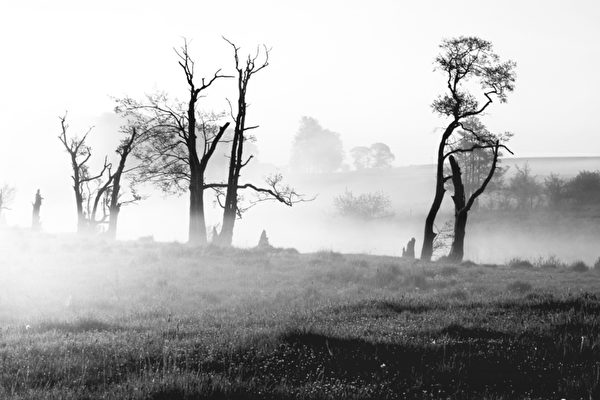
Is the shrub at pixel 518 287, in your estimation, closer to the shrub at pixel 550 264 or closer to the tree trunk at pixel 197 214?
the shrub at pixel 550 264

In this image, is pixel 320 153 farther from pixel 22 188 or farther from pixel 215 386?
pixel 215 386

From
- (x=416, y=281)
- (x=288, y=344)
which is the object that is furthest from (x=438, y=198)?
(x=288, y=344)

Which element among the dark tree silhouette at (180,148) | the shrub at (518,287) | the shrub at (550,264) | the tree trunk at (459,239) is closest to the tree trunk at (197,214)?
the dark tree silhouette at (180,148)

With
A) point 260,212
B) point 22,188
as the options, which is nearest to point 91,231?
point 260,212

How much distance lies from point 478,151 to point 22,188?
322 ft

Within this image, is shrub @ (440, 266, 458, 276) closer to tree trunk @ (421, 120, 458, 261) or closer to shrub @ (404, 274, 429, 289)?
shrub @ (404, 274, 429, 289)

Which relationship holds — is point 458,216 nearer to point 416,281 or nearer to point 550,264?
point 550,264

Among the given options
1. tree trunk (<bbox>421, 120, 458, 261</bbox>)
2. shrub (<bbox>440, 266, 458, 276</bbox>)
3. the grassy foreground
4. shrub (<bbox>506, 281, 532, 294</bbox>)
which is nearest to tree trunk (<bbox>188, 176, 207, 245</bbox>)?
tree trunk (<bbox>421, 120, 458, 261</bbox>)

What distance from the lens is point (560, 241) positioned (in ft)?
177

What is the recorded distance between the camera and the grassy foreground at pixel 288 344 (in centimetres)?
534

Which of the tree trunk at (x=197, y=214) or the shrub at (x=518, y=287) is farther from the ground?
the tree trunk at (x=197, y=214)

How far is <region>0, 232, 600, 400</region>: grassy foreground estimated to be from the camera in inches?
210

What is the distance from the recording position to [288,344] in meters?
7.02

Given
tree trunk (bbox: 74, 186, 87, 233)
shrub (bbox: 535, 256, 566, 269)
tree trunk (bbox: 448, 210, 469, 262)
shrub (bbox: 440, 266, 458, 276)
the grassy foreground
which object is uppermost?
tree trunk (bbox: 74, 186, 87, 233)
